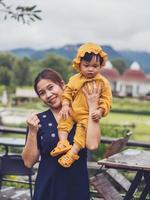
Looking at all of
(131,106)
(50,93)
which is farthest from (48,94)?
(131,106)

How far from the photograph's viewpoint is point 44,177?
2.92 meters

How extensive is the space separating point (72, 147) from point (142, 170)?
1262mm

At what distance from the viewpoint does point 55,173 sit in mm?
2875

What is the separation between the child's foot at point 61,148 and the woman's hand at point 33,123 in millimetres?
161

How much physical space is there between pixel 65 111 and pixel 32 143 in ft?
0.90

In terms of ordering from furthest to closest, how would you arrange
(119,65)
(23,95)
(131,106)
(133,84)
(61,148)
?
1. (119,65)
2. (133,84)
3. (23,95)
4. (131,106)
5. (61,148)

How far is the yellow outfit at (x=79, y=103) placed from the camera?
2814mm

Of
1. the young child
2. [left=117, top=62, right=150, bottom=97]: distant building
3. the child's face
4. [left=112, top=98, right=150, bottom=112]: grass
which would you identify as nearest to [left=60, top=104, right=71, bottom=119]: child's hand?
the young child

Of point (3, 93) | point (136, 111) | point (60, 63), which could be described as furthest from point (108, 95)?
point (60, 63)

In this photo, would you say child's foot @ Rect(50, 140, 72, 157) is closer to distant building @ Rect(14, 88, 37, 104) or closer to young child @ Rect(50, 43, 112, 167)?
young child @ Rect(50, 43, 112, 167)

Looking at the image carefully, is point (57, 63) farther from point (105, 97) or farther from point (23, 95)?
point (105, 97)

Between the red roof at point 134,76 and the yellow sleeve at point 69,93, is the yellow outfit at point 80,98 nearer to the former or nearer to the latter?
the yellow sleeve at point 69,93

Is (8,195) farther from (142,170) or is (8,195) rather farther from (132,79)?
(132,79)

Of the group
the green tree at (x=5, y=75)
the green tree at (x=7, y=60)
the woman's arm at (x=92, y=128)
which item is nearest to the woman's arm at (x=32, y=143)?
the woman's arm at (x=92, y=128)
